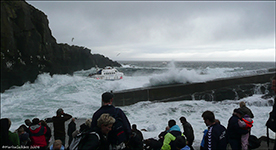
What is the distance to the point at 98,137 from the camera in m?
1.53

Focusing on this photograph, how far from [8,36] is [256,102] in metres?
23.7

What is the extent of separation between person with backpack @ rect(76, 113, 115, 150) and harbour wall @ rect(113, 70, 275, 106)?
28.6 ft

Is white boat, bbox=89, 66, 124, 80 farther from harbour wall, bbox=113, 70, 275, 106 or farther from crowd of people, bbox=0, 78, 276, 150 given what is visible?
crowd of people, bbox=0, 78, 276, 150

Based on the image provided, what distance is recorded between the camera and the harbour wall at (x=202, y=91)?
10786 millimetres

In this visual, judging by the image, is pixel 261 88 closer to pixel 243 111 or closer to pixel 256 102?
pixel 256 102

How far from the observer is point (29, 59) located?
23.1m

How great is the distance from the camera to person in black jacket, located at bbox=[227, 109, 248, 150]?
269 centimetres

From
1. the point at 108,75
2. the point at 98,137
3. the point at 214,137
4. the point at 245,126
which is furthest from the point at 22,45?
the point at 245,126

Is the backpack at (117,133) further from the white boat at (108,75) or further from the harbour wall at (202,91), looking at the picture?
the white boat at (108,75)

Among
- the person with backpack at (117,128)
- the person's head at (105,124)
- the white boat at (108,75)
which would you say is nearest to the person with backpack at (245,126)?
the person with backpack at (117,128)

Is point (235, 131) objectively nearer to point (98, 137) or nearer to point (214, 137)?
point (214, 137)

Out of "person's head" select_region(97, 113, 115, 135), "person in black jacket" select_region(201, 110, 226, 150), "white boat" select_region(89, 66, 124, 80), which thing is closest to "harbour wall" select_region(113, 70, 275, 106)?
"person in black jacket" select_region(201, 110, 226, 150)

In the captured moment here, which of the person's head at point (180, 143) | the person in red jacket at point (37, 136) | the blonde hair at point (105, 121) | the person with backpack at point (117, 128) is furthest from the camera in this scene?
the person in red jacket at point (37, 136)

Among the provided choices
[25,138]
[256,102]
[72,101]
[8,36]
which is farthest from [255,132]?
[8,36]
